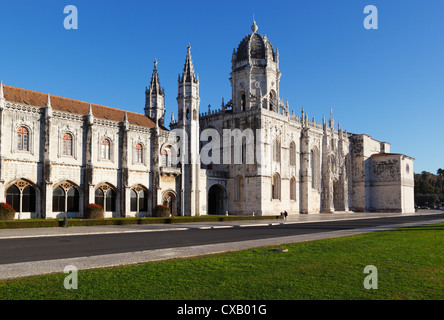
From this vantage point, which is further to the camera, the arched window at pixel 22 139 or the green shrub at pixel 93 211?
the green shrub at pixel 93 211

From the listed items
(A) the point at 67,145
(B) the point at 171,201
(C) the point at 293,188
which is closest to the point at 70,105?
(A) the point at 67,145

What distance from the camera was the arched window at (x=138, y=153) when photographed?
147 feet

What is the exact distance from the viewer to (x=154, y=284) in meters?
9.12

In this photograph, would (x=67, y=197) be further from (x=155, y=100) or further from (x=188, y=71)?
(x=188, y=71)

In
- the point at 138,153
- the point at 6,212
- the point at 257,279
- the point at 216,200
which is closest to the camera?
the point at 257,279

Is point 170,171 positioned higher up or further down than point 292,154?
further down

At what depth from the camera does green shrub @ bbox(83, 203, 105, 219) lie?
38.1 meters

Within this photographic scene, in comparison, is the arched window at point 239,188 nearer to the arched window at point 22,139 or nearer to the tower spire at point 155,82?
the tower spire at point 155,82

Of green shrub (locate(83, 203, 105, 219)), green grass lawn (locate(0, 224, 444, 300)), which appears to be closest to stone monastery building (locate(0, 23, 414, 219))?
green shrub (locate(83, 203, 105, 219))

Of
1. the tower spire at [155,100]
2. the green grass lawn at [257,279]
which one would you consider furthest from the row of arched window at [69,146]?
the green grass lawn at [257,279]

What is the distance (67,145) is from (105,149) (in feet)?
13.7

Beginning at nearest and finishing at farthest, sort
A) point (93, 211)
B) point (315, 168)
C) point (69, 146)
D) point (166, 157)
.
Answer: point (93, 211) < point (69, 146) < point (166, 157) < point (315, 168)

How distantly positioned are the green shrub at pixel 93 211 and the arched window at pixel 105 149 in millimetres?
5858

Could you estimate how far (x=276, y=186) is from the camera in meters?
59.7
